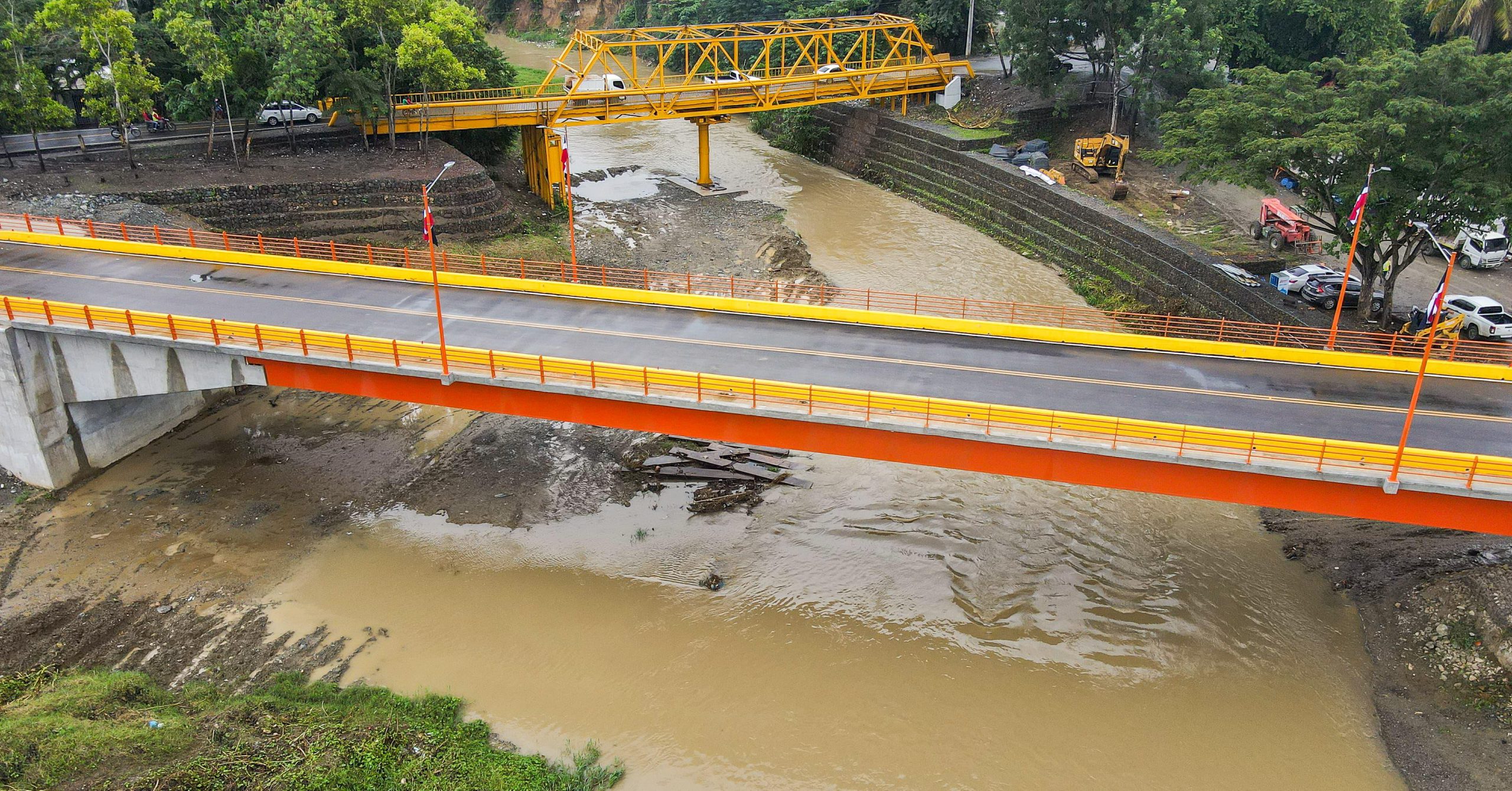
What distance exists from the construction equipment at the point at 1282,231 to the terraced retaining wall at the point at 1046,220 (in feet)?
14.3

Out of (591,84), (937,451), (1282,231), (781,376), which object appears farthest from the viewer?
(591,84)

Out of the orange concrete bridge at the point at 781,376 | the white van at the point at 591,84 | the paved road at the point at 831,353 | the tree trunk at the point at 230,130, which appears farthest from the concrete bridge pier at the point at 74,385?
the white van at the point at 591,84

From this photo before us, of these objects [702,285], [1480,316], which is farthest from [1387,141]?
[702,285]

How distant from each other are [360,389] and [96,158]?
96.5 feet

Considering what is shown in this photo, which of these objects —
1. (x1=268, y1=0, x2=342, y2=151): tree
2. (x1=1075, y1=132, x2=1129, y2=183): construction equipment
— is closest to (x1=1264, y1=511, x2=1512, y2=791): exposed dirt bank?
(x1=1075, y1=132, x2=1129, y2=183): construction equipment

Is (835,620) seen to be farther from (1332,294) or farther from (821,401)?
(1332,294)

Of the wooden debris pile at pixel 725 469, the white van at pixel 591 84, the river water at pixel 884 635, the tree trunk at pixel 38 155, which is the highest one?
the white van at pixel 591 84

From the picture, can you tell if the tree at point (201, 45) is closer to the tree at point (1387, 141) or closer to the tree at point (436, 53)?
the tree at point (436, 53)

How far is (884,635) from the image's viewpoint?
24.6m

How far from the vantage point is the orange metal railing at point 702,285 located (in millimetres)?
35094

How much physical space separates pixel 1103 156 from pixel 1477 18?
21.8 m

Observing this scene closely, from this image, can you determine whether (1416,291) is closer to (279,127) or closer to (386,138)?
(386,138)

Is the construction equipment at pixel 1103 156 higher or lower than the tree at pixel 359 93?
lower

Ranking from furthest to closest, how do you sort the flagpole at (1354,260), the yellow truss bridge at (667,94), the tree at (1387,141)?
the yellow truss bridge at (667,94)
the tree at (1387,141)
the flagpole at (1354,260)
